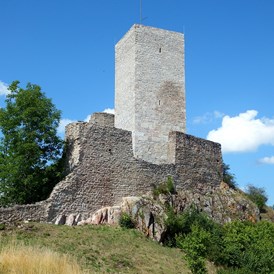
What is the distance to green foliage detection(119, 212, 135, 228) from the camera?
19.9 metres

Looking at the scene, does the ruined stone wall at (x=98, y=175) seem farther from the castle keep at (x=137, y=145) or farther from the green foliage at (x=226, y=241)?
the green foliage at (x=226, y=241)

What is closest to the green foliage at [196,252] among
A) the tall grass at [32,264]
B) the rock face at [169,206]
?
the rock face at [169,206]

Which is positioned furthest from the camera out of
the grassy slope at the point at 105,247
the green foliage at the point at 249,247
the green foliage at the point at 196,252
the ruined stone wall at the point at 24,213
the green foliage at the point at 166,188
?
the green foliage at the point at 166,188

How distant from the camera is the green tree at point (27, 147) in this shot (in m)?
19.9

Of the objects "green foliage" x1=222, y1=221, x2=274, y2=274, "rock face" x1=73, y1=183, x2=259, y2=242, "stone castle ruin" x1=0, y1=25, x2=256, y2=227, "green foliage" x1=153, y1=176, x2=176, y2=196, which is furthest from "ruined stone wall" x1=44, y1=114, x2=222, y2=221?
"green foliage" x1=222, y1=221, x2=274, y2=274

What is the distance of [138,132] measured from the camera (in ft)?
84.9

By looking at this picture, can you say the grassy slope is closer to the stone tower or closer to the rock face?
the rock face

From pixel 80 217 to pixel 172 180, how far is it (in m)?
5.71

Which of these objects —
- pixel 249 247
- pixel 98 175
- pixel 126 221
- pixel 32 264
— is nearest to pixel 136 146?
pixel 98 175

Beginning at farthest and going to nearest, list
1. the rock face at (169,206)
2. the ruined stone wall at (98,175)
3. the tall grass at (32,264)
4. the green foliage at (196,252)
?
1. the rock face at (169,206)
2. the ruined stone wall at (98,175)
3. the green foliage at (196,252)
4. the tall grass at (32,264)

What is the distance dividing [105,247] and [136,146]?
30.8 feet

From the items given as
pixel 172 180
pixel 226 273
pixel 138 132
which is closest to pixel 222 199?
pixel 172 180

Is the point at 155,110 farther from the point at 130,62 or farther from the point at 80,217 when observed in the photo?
the point at 80,217

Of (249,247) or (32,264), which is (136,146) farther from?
(32,264)
